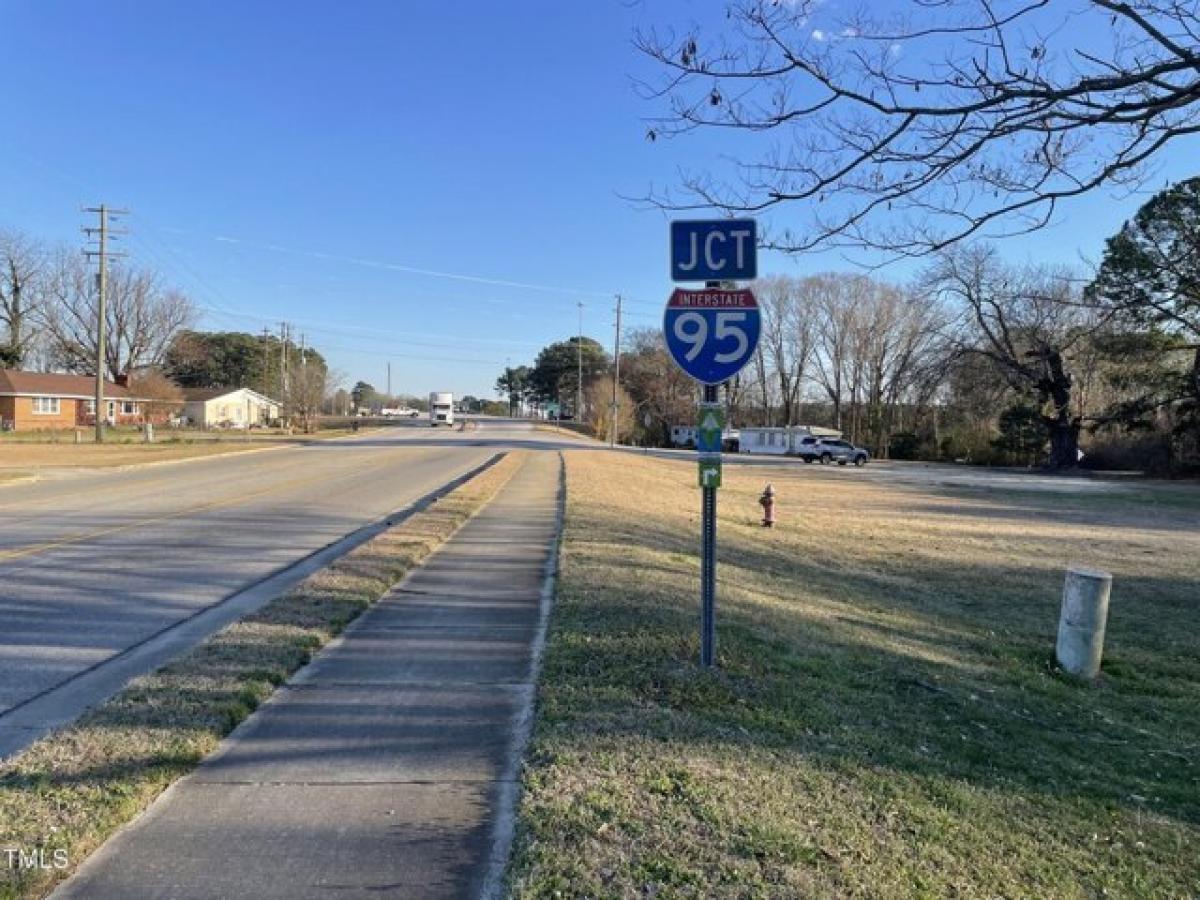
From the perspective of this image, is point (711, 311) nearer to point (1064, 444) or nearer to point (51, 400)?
point (1064, 444)

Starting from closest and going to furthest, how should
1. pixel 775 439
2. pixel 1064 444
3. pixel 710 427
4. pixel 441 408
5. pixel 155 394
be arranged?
pixel 710 427 < pixel 1064 444 < pixel 775 439 < pixel 155 394 < pixel 441 408

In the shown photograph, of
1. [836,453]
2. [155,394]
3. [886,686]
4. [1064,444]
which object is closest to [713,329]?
[886,686]

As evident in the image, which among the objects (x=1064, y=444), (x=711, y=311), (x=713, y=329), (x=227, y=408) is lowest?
(x=1064, y=444)

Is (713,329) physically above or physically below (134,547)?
above

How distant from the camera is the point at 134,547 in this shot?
1098cm

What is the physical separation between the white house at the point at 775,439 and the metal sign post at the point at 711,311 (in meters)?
63.4

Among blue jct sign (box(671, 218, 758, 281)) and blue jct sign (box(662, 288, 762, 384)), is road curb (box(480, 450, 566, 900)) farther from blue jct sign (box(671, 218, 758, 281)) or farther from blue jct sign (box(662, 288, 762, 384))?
blue jct sign (box(671, 218, 758, 281))

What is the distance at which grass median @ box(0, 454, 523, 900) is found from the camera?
129 inches

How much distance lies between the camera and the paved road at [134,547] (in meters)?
6.37

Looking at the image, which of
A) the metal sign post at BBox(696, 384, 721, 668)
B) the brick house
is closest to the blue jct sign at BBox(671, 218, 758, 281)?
the metal sign post at BBox(696, 384, 721, 668)

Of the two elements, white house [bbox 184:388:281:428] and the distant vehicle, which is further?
white house [bbox 184:388:281:428]

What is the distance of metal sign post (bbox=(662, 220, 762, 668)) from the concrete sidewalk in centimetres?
177

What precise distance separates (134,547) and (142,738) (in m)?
7.69

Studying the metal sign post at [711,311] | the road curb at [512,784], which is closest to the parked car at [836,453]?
the road curb at [512,784]
